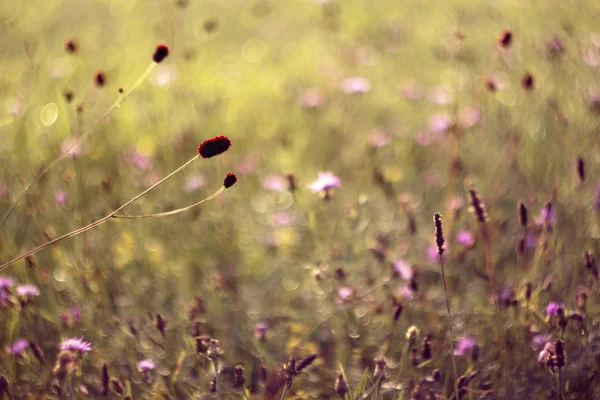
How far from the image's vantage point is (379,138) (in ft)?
6.72

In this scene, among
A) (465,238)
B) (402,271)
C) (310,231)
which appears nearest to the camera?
(402,271)

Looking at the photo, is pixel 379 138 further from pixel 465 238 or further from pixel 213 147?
pixel 213 147

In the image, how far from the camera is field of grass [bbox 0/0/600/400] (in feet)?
3.63

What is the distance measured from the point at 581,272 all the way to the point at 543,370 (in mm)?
334

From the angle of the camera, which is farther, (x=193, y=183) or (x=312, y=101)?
(x=312, y=101)

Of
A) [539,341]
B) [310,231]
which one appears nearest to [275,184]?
[310,231]

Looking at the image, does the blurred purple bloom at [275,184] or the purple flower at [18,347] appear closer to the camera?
the purple flower at [18,347]

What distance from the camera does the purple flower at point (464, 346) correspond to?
3.73 ft

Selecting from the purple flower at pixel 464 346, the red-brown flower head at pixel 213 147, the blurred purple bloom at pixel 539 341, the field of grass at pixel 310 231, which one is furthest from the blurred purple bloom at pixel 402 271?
the red-brown flower head at pixel 213 147

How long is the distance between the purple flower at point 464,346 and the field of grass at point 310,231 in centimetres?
2

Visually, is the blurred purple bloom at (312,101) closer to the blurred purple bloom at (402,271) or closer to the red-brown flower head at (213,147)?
the blurred purple bloom at (402,271)

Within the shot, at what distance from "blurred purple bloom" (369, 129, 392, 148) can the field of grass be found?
26 millimetres

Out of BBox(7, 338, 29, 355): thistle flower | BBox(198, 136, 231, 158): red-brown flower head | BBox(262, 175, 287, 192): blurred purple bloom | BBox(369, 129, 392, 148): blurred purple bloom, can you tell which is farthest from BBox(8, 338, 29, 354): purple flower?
BBox(369, 129, 392, 148): blurred purple bloom

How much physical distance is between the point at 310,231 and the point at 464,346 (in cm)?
67
